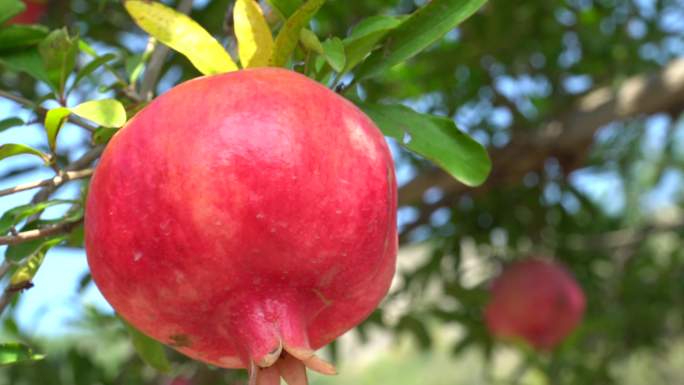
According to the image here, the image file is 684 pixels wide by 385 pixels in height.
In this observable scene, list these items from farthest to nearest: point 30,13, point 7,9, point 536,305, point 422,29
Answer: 1. point 536,305
2. point 30,13
3. point 7,9
4. point 422,29

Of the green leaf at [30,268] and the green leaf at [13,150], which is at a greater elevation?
the green leaf at [13,150]

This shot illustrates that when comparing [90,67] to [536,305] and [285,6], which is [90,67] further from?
[536,305]

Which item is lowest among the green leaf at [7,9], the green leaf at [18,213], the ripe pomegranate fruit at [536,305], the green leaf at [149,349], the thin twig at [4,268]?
the ripe pomegranate fruit at [536,305]

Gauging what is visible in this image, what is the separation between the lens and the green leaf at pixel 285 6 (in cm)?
123

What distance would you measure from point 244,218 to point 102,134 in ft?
1.18

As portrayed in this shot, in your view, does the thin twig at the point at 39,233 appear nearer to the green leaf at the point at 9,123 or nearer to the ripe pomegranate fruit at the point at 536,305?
the green leaf at the point at 9,123

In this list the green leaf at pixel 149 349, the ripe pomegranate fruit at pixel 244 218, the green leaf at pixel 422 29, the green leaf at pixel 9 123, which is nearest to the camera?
the ripe pomegranate fruit at pixel 244 218

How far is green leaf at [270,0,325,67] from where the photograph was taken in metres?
1.15

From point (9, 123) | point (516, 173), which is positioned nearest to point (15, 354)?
point (9, 123)

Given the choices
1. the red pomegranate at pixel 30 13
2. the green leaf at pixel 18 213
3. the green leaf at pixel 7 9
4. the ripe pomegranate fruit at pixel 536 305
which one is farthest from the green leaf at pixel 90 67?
the ripe pomegranate fruit at pixel 536 305

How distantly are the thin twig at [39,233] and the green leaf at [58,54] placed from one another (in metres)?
0.22

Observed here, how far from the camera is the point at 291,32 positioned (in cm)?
117

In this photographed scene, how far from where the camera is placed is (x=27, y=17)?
215 cm

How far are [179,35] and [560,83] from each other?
2.12m
